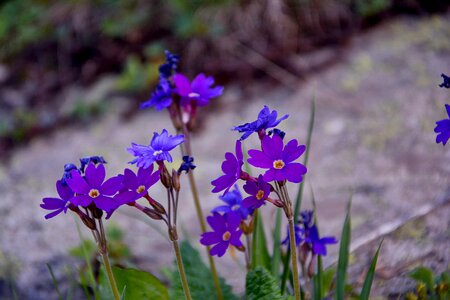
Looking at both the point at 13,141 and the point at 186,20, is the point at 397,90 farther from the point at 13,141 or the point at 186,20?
the point at 13,141

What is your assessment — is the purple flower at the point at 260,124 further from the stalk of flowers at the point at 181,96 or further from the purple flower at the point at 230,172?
the stalk of flowers at the point at 181,96

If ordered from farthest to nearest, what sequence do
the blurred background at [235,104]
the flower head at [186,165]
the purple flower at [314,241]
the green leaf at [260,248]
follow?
the blurred background at [235,104] → the green leaf at [260,248] → the purple flower at [314,241] → the flower head at [186,165]

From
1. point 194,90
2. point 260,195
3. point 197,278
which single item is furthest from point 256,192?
point 197,278

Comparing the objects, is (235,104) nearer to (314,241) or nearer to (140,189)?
(314,241)

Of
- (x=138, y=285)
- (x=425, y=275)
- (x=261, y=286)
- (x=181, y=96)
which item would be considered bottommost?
(x=425, y=275)

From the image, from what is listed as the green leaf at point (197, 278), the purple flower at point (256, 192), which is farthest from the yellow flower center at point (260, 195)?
the green leaf at point (197, 278)

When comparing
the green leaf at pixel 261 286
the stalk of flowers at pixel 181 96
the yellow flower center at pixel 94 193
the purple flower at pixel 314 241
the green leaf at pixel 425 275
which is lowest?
the green leaf at pixel 425 275

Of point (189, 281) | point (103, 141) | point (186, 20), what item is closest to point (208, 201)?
point (103, 141)
